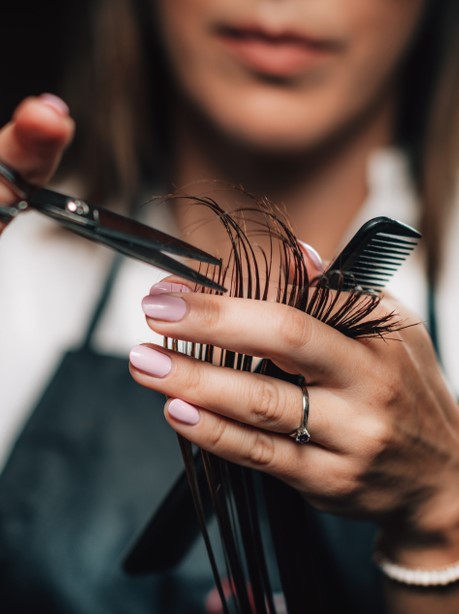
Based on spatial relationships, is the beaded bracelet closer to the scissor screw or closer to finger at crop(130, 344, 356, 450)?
finger at crop(130, 344, 356, 450)

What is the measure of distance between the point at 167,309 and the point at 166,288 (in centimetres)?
3

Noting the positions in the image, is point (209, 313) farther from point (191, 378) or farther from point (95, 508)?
point (95, 508)

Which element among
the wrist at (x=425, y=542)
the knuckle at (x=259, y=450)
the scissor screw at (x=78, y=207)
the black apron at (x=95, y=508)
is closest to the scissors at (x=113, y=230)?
the scissor screw at (x=78, y=207)

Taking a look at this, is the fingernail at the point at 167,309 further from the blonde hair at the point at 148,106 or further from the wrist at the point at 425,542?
the blonde hair at the point at 148,106

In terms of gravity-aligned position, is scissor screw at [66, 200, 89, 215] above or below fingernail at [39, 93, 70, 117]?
below

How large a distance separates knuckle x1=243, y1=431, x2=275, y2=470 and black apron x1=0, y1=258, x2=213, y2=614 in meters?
0.39

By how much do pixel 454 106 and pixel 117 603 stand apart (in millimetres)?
869

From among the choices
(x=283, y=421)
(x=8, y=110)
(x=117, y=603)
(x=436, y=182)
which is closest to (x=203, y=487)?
(x=283, y=421)

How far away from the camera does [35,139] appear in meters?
0.43

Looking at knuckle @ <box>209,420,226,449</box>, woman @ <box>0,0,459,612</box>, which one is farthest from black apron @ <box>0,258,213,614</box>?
knuckle @ <box>209,420,226,449</box>

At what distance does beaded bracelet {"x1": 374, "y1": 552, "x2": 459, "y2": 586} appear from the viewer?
1.82 feet

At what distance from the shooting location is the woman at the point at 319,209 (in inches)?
16.9

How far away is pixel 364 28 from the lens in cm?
89

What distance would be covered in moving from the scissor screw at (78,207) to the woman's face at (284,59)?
55 cm
